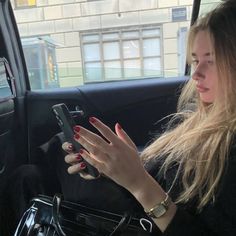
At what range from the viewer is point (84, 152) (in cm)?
100

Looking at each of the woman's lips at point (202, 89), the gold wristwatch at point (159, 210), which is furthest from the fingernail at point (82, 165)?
the woman's lips at point (202, 89)

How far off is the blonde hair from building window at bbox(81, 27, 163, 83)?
1.29 metres

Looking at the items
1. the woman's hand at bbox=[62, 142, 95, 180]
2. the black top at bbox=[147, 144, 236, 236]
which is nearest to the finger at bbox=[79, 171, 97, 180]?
the woman's hand at bbox=[62, 142, 95, 180]

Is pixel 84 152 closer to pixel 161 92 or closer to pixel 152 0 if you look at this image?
pixel 161 92

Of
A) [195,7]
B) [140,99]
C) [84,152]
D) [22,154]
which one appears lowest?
[22,154]

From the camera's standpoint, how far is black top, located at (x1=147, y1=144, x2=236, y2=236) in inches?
36.2

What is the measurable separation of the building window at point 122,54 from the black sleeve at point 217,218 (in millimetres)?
1569

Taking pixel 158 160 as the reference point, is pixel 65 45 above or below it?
above

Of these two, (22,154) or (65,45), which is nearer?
(22,154)

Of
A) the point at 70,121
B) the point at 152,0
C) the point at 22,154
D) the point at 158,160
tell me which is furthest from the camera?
the point at 152,0

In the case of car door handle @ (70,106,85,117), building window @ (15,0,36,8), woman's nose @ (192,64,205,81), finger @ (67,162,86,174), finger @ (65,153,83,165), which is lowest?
car door handle @ (70,106,85,117)

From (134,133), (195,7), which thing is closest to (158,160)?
(134,133)

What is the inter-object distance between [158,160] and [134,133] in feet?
3.39

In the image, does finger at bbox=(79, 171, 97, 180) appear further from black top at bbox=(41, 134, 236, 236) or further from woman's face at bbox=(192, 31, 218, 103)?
woman's face at bbox=(192, 31, 218, 103)
